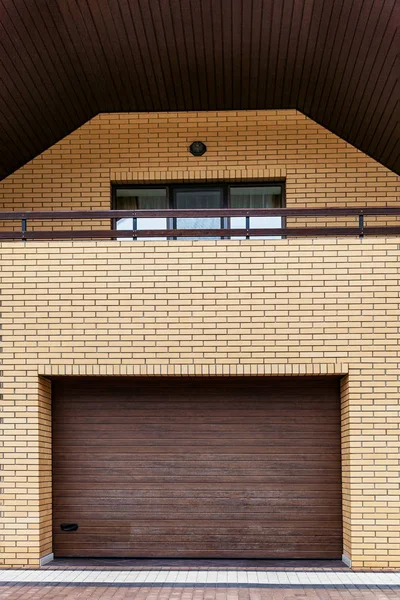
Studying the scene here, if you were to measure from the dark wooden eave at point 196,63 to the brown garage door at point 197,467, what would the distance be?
144 inches

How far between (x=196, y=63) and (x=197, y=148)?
154 centimetres

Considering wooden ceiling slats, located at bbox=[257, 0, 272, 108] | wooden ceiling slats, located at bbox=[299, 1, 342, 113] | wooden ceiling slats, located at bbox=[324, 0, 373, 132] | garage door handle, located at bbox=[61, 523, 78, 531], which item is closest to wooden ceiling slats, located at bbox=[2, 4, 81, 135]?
wooden ceiling slats, located at bbox=[257, 0, 272, 108]

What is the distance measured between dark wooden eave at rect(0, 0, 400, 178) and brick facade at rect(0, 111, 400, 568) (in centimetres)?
207

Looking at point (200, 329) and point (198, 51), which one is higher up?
point (198, 51)

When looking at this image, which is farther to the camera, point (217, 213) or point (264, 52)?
point (264, 52)

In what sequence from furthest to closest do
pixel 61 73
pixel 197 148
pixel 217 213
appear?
1. pixel 197 148
2. pixel 61 73
3. pixel 217 213

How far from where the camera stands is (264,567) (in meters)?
9.80

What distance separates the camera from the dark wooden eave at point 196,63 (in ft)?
31.8

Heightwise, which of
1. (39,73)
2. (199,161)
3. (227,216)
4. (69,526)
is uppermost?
(39,73)

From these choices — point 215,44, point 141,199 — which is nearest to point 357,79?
point 215,44

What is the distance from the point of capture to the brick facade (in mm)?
9797

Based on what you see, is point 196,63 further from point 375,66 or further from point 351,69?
point 375,66

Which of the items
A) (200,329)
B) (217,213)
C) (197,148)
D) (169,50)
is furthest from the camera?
(197,148)

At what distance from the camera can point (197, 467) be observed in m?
10.4
